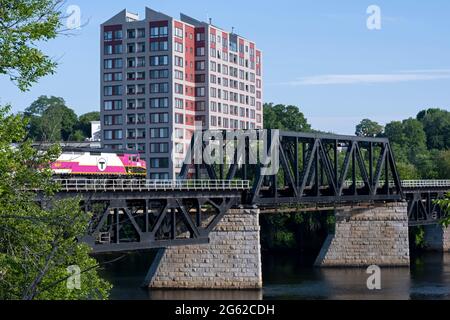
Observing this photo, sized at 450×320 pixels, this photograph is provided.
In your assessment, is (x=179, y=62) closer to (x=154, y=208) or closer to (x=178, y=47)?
(x=178, y=47)

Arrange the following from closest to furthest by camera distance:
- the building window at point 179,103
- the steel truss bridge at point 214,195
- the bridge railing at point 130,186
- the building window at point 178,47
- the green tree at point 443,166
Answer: the bridge railing at point 130,186 < the steel truss bridge at point 214,195 < the building window at point 178,47 < the building window at point 179,103 < the green tree at point 443,166

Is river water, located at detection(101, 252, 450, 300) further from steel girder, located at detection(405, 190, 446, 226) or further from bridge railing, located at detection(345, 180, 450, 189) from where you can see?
bridge railing, located at detection(345, 180, 450, 189)

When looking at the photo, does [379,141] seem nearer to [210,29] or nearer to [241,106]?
[210,29]

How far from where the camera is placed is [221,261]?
82.6 meters

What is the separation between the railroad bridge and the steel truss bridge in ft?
0.31

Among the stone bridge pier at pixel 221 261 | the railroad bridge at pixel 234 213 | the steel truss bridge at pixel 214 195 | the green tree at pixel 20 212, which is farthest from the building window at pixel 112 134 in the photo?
the green tree at pixel 20 212

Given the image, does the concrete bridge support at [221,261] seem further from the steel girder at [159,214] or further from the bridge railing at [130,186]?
the bridge railing at [130,186]

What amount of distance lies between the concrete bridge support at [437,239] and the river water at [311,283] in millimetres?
13346

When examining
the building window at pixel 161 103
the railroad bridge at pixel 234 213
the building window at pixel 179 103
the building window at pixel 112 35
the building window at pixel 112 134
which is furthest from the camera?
the building window at pixel 112 134

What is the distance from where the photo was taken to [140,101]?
5915 inches

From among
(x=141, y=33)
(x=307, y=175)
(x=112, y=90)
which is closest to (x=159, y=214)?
(x=307, y=175)

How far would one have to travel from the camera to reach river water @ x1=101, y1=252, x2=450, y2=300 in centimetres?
7688

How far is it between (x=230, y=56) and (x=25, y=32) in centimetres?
13790

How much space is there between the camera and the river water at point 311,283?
7688 centimetres
